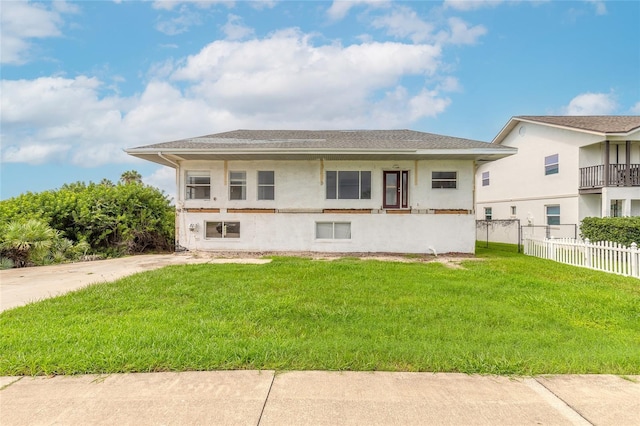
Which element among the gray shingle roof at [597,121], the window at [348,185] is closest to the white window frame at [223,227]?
the window at [348,185]

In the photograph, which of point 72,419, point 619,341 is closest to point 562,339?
point 619,341

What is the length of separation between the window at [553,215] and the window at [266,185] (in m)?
14.9

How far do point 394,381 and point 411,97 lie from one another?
18015mm

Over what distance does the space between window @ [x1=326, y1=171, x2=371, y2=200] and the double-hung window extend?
11.7 m

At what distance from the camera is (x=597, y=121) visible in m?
17.3

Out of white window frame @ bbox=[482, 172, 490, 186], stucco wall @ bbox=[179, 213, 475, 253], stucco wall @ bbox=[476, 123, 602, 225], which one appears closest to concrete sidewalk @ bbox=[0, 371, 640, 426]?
stucco wall @ bbox=[179, 213, 475, 253]

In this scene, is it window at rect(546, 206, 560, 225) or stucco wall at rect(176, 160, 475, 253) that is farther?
window at rect(546, 206, 560, 225)

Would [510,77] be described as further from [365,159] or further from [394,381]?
[394,381]

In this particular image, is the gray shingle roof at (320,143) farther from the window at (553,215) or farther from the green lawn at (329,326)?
the window at (553,215)

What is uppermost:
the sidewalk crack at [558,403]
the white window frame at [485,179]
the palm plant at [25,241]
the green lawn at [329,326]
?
the white window frame at [485,179]

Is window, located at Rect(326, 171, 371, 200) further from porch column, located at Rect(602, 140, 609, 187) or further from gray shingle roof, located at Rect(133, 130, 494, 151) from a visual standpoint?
porch column, located at Rect(602, 140, 609, 187)

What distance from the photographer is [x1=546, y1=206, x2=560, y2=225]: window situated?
1688 centimetres

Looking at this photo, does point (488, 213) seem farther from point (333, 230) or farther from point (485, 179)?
point (333, 230)

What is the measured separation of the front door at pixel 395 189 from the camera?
39.2 ft
